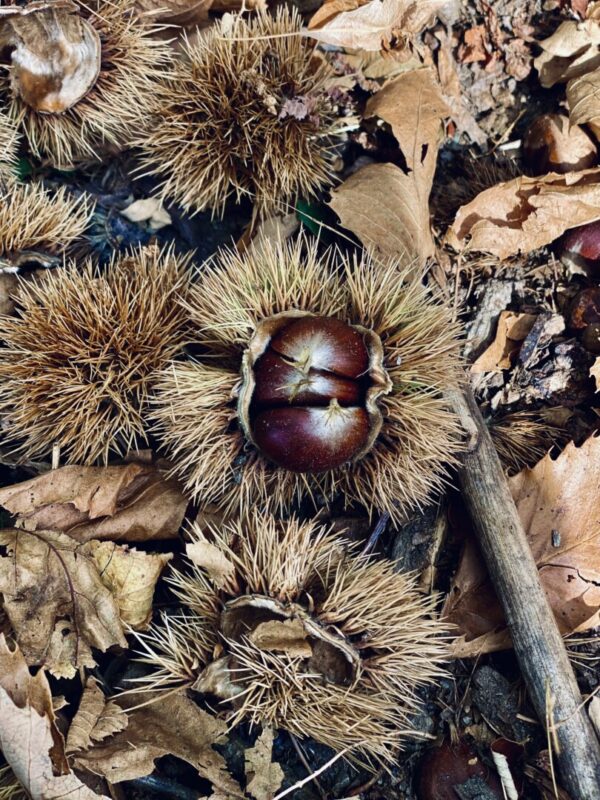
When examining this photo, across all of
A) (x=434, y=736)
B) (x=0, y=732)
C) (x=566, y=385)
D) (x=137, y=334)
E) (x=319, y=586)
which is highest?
(x=137, y=334)

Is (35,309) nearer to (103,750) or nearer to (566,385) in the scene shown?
(103,750)

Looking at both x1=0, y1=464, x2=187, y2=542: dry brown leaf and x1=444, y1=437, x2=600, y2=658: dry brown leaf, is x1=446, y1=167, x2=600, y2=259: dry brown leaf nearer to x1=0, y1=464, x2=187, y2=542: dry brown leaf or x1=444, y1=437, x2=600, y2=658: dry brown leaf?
x1=444, y1=437, x2=600, y2=658: dry brown leaf

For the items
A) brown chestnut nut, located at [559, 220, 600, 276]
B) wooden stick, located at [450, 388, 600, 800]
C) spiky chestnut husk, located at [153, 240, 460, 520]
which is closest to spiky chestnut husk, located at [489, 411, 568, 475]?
wooden stick, located at [450, 388, 600, 800]

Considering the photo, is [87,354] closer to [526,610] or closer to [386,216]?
[386,216]

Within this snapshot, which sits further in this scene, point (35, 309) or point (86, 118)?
point (86, 118)

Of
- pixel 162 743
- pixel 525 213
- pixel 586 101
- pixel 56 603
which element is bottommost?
pixel 162 743

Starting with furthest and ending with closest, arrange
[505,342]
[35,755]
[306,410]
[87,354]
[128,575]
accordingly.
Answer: [505,342] < [128,575] < [87,354] < [306,410] < [35,755]

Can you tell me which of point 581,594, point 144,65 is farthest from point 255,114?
point 581,594

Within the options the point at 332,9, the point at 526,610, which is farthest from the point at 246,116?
the point at 526,610
